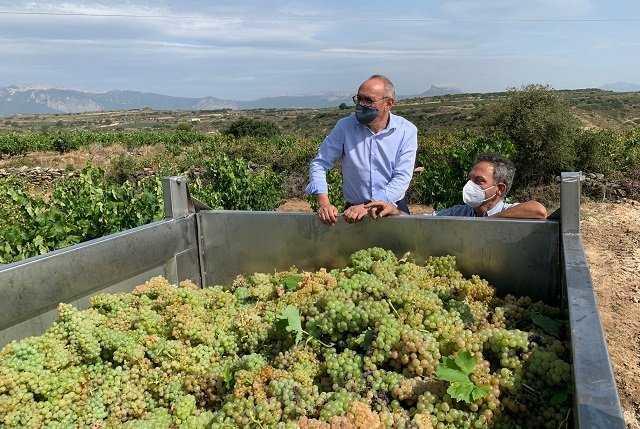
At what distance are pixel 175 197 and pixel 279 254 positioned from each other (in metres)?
0.73

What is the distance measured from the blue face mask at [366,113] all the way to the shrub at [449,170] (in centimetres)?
1065

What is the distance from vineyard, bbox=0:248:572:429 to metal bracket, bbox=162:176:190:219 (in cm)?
67

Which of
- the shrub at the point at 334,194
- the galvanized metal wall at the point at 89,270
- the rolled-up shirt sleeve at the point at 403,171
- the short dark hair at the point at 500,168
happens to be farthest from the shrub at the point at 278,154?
the galvanized metal wall at the point at 89,270

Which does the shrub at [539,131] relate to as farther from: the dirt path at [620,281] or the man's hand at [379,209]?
the man's hand at [379,209]

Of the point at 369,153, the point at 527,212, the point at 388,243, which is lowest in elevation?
the point at 388,243

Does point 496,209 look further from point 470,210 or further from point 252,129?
point 252,129

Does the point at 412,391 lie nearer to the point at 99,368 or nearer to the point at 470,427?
the point at 470,427

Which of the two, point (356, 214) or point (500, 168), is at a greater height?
point (500, 168)

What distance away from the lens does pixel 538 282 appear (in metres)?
2.77

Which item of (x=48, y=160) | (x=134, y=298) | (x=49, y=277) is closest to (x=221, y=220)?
(x=134, y=298)

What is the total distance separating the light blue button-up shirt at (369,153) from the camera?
4.18 meters

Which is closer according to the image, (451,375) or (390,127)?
(451,375)

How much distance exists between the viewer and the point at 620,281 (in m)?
8.66

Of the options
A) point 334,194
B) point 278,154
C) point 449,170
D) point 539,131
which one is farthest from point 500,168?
point 278,154
